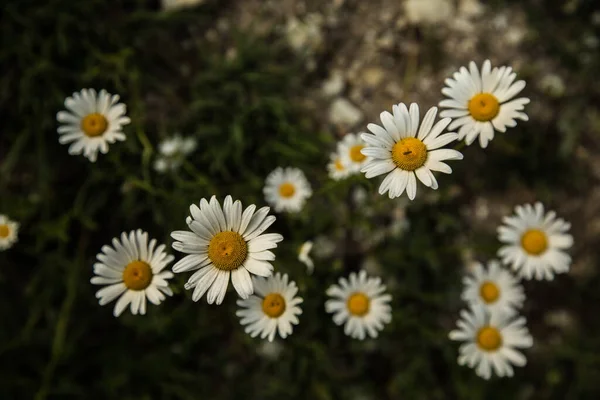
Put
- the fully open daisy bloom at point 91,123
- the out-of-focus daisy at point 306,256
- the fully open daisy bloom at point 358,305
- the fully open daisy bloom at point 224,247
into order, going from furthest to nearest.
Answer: the fully open daisy bloom at point 358,305
the out-of-focus daisy at point 306,256
the fully open daisy bloom at point 91,123
the fully open daisy bloom at point 224,247

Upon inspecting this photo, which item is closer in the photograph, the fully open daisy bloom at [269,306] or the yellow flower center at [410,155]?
the yellow flower center at [410,155]

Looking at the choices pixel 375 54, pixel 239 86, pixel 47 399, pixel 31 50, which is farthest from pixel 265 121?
pixel 47 399

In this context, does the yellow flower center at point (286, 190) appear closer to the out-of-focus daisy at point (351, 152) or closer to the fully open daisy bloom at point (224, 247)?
the out-of-focus daisy at point (351, 152)

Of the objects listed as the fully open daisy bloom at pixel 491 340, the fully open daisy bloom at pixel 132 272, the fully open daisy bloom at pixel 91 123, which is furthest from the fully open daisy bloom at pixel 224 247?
the fully open daisy bloom at pixel 491 340

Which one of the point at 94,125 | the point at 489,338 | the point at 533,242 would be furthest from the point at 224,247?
the point at 533,242

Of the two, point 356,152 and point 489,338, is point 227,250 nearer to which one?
point 356,152

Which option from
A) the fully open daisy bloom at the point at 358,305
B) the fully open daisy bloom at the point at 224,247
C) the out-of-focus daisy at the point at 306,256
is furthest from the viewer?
the fully open daisy bloom at the point at 358,305

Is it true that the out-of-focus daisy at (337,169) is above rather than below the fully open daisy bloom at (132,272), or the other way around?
above
